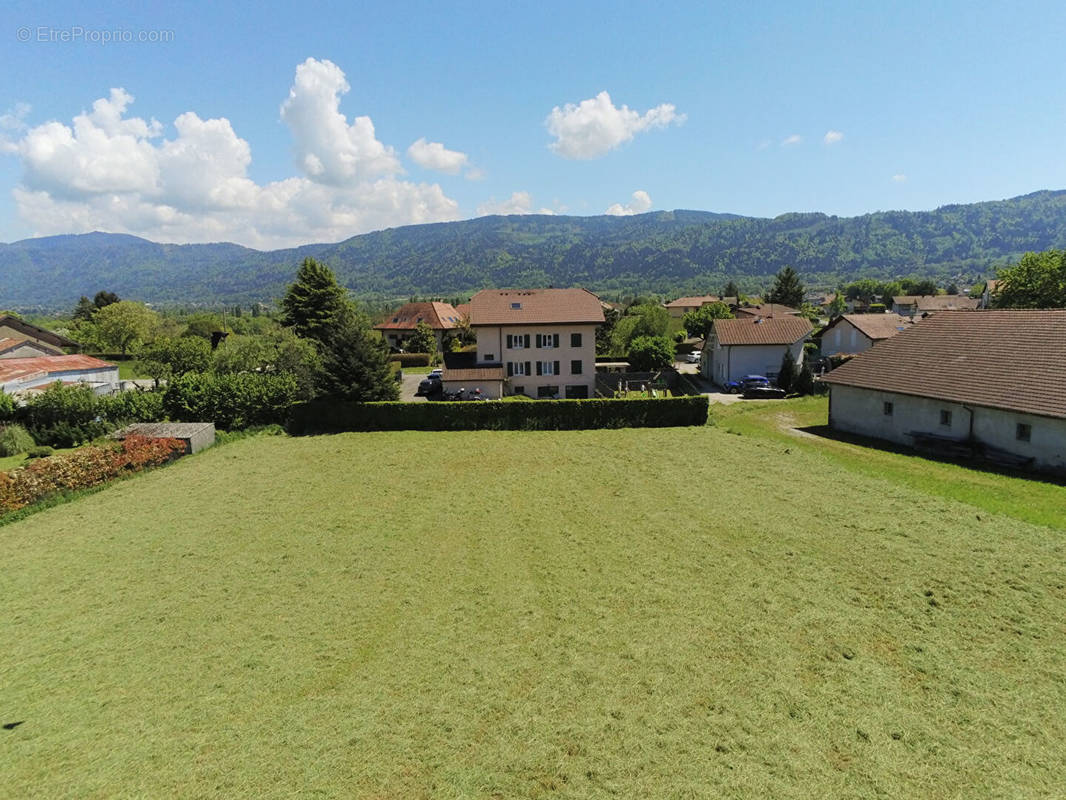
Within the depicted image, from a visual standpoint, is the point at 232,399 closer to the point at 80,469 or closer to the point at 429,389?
the point at 80,469

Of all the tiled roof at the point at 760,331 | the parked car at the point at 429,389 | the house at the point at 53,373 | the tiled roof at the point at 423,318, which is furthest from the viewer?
the tiled roof at the point at 423,318

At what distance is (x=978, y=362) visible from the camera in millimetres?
23547

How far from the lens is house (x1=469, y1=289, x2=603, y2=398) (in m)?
40.1

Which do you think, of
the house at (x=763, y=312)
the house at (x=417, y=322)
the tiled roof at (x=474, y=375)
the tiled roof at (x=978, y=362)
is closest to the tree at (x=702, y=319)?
the house at (x=763, y=312)

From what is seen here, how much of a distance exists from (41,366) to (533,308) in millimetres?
35841

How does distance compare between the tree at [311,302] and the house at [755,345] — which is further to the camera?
the tree at [311,302]

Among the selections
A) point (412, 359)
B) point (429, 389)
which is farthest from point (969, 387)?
point (412, 359)

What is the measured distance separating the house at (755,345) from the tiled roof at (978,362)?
15880 mm

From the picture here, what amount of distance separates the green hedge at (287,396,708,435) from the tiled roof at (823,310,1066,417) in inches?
327

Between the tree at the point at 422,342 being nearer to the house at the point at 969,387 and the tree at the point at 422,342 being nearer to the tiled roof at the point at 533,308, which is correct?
the tiled roof at the point at 533,308

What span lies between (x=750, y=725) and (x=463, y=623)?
589 cm

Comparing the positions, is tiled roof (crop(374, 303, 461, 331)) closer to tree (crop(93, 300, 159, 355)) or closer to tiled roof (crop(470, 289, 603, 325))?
tiled roof (crop(470, 289, 603, 325))

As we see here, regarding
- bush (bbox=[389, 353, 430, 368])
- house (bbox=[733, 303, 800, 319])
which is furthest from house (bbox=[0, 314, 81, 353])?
house (bbox=[733, 303, 800, 319])

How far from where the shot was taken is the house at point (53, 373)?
117ft
